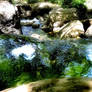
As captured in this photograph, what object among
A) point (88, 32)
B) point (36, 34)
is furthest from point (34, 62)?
point (88, 32)

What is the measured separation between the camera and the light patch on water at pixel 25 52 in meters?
4.13

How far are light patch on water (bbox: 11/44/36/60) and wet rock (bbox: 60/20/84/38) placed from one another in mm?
6721

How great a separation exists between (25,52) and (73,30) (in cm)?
738

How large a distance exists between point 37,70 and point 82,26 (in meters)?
8.37

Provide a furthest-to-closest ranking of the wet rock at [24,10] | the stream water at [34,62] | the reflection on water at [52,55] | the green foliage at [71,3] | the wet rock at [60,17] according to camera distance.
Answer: the wet rock at [24,10] < the green foliage at [71,3] < the wet rock at [60,17] < the reflection on water at [52,55] < the stream water at [34,62]

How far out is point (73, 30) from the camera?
444 inches

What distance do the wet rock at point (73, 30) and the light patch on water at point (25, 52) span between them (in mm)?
6721

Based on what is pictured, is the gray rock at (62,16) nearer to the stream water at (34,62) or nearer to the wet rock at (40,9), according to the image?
the wet rock at (40,9)

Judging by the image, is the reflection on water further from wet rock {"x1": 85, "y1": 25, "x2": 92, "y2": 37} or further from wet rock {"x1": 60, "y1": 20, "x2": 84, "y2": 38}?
wet rock {"x1": 85, "y1": 25, "x2": 92, "y2": 37}

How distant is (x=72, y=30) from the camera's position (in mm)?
11281

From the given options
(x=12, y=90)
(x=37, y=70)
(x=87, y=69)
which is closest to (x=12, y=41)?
(x=37, y=70)

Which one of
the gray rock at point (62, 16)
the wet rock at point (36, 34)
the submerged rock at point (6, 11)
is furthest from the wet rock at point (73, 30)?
the submerged rock at point (6, 11)

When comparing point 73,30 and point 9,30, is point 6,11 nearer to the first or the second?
point 9,30

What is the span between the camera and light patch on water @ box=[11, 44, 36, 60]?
413cm
